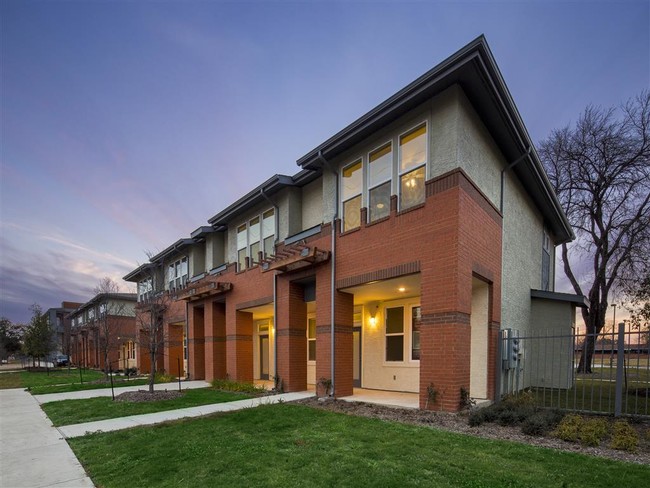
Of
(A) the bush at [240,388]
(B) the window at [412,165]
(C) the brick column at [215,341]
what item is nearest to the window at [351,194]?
(B) the window at [412,165]

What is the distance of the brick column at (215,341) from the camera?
61.0 feet

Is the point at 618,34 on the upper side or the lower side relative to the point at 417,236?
upper

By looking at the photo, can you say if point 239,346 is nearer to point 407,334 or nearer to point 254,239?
point 254,239

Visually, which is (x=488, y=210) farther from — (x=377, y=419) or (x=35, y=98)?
(x=35, y=98)

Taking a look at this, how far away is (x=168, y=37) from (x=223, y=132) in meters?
9.80

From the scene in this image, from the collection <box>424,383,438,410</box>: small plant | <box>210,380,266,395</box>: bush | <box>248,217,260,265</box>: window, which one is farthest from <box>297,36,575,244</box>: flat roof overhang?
<box>210,380,266,395</box>: bush

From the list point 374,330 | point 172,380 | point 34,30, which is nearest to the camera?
point 34,30

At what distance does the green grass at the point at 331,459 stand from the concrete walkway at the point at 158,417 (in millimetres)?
848

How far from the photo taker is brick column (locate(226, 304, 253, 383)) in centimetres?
1717

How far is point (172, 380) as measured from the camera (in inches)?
804

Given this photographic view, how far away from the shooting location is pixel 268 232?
15727 mm

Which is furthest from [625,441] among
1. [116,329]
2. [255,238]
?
[116,329]

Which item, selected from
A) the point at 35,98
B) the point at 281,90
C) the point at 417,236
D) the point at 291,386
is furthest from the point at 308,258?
the point at 35,98

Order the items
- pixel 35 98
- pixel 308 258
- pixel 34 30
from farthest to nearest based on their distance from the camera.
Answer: pixel 35 98 < pixel 308 258 < pixel 34 30
